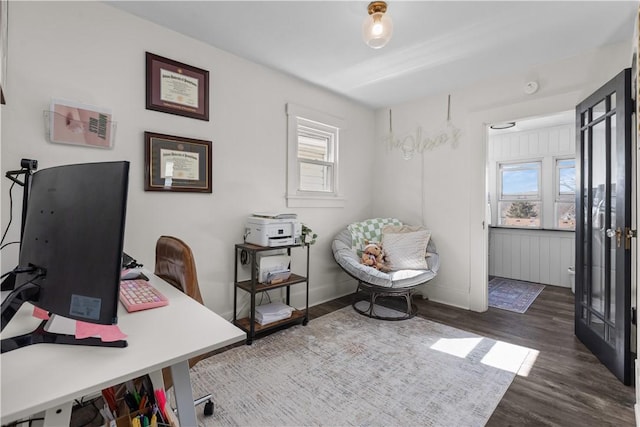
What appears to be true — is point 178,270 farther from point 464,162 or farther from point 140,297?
point 464,162

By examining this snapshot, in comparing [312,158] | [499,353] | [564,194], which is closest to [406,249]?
[499,353]

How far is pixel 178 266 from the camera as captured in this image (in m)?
1.32

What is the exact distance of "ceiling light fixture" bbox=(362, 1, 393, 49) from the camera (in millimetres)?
1869

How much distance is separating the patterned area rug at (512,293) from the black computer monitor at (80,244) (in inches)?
148

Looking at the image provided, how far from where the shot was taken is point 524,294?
3.88 metres

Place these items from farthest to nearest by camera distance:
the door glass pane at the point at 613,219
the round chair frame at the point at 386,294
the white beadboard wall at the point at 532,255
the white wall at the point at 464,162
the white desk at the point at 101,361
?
1. the white beadboard wall at the point at 532,255
2. the round chair frame at the point at 386,294
3. the white wall at the point at 464,162
4. the door glass pane at the point at 613,219
5. the white desk at the point at 101,361

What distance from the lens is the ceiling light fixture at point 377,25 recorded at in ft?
6.13

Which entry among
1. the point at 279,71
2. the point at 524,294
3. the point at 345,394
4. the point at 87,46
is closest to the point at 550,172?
the point at 524,294

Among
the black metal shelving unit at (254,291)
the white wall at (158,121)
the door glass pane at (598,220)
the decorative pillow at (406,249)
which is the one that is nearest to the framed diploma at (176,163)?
the white wall at (158,121)

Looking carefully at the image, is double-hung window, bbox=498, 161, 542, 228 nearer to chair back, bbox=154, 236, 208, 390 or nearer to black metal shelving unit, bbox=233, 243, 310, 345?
black metal shelving unit, bbox=233, 243, 310, 345

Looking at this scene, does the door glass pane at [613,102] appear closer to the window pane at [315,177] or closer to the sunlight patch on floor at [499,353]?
the sunlight patch on floor at [499,353]

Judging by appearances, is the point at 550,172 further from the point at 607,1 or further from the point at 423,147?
the point at 607,1

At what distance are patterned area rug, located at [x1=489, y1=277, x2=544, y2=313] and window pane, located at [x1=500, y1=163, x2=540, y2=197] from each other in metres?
1.37

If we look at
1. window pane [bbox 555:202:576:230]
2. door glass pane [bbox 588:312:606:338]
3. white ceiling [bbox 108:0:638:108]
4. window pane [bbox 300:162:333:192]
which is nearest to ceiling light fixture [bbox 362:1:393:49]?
white ceiling [bbox 108:0:638:108]
